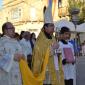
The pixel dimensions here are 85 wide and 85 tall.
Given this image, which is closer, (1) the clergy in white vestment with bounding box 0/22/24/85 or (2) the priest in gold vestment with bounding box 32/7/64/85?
(1) the clergy in white vestment with bounding box 0/22/24/85

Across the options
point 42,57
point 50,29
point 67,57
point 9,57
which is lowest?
point 67,57

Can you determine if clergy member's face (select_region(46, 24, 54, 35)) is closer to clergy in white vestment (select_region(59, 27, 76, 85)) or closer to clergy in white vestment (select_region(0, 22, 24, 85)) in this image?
clergy in white vestment (select_region(0, 22, 24, 85))

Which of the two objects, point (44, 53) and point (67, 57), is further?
point (67, 57)

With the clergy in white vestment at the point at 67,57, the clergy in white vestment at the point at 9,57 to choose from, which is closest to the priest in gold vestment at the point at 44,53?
the clergy in white vestment at the point at 9,57

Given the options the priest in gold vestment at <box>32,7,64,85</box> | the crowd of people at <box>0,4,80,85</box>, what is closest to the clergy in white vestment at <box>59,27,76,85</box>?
the crowd of people at <box>0,4,80,85</box>

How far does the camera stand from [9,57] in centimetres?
826

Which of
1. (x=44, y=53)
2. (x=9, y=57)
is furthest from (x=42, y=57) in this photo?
(x=9, y=57)

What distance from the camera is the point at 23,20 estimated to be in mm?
64125

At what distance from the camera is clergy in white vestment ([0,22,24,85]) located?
8.26m

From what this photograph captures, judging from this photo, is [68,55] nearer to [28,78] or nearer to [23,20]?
[28,78]

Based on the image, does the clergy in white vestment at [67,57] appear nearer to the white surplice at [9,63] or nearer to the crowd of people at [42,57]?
the crowd of people at [42,57]

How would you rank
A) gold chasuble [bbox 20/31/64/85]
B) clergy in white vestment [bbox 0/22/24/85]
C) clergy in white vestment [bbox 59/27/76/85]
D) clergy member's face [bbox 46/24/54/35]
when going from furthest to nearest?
clergy in white vestment [bbox 59/27/76/85]
gold chasuble [bbox 20/31/64/85]
clergy member's face [bbox 46/24/54/35]
clergy in white vestment [bbox 0/22/24/85]

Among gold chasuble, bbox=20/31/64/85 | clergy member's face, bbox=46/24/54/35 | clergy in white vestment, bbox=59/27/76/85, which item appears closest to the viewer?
clergy member's face, bbox=46/24/54/35

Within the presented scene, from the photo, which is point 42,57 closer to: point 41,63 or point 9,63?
point 41,63
